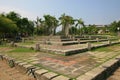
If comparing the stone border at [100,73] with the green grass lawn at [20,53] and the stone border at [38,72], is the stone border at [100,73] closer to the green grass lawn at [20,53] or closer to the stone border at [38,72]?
the stone border at [38,72]

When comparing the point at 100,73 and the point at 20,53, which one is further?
the point at 20,53

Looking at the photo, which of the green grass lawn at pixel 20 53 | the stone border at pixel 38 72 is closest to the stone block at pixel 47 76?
the stone border at pixel 38 72

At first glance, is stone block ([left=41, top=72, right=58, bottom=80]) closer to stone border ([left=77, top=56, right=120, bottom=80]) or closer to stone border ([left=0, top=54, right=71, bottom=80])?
stone border ([left=0, top=54, right=71, bottom=80])

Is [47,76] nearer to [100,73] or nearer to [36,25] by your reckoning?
[100,73]

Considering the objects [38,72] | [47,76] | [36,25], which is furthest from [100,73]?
[36,25]

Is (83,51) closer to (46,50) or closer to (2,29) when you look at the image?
(46,50)

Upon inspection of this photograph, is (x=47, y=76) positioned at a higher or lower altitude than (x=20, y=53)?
lower

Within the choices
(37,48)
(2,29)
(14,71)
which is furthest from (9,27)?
(14,71)

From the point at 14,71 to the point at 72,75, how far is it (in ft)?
8.59

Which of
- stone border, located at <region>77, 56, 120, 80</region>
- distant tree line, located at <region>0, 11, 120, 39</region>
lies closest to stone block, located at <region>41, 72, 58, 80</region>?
stone border, located at <region>77, 56, 120, 80</region>

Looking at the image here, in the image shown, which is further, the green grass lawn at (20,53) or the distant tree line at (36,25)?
the distant tree line at (36,25)

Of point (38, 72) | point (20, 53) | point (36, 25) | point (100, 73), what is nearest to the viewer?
point (100, 73)

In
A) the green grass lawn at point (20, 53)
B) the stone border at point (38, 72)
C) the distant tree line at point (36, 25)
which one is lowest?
the stone border at point (38, 72)

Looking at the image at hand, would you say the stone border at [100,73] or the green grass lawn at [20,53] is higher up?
the green grass lawn at [20,53]
